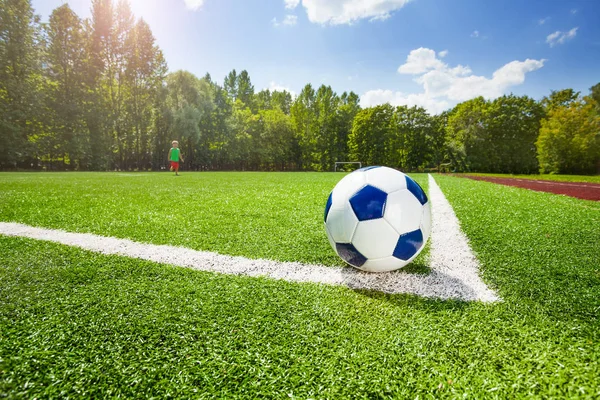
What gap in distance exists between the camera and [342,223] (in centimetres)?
243

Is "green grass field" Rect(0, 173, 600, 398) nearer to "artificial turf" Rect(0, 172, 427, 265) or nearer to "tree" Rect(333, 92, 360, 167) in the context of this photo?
"artificial turf" Rect(0, 172, 427, 265)

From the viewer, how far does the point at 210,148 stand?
44.4 metres

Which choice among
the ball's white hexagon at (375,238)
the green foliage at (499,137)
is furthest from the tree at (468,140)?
the ball's white hexagon at (375,238)

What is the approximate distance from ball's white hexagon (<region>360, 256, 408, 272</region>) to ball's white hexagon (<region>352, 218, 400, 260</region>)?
4 centimetres

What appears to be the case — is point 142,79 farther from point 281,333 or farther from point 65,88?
point 281,333

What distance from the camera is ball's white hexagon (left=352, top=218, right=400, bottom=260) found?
231 cm

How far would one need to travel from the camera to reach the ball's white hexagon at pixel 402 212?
236 cm

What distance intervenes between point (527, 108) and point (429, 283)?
179 feet

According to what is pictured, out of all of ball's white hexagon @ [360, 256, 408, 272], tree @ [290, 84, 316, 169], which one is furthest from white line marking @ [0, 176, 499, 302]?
tree @ [290, 84, 316, 169]

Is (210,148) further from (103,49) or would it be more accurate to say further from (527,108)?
(527,108)

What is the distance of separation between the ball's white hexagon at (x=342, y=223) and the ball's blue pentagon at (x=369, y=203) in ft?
0.17

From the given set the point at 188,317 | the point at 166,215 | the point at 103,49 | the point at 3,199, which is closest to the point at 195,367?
the point at 188,317

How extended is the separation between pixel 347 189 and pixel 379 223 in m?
0.42

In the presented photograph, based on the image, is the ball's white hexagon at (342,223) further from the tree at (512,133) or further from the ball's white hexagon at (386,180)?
the tree at (512,133)
